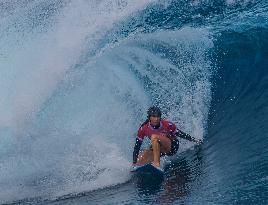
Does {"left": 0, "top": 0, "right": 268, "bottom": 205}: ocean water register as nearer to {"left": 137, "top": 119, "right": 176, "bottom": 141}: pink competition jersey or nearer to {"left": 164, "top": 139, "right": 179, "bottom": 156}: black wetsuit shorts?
{"left": 164, "top": 139, "right": 179, "bottom": 156}: black wetsuit shorts

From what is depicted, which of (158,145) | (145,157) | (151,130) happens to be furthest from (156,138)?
(145,157)

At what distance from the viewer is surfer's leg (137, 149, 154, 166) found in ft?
29.7

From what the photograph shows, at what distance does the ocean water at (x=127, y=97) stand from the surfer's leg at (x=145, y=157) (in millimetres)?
314

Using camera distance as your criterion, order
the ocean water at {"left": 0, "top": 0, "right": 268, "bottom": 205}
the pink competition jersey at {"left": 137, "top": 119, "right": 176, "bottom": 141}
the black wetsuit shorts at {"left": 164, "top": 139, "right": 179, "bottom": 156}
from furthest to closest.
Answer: the black wetsuit shorts at {"left": 164, "top": 139, "right": 179, "bottom": 156}, the pink competition jersey at {"left": 137, "top": 119, "right": 176, "bottom": 141}, the ocean water at {"left": 0, "top": 0, "right": 268, "bottom": 205}

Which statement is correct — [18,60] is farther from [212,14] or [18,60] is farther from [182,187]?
[182,187]

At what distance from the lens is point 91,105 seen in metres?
12.3

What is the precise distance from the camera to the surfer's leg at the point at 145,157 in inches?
356

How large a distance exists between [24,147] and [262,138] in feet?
17.4

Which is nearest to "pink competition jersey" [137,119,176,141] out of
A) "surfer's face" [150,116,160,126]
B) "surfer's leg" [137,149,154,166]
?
"surfer's face" [150,116,160,126]

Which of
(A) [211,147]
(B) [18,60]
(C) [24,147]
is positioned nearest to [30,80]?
(B) [18,60]

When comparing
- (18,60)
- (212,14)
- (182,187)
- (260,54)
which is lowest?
(182,187)

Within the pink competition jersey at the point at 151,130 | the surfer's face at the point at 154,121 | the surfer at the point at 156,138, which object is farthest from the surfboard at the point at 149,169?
the surfer's face at the point at 154,121

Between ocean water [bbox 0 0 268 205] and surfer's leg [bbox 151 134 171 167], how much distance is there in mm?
291

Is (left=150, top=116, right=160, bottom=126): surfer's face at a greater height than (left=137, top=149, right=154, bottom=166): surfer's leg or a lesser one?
greater
